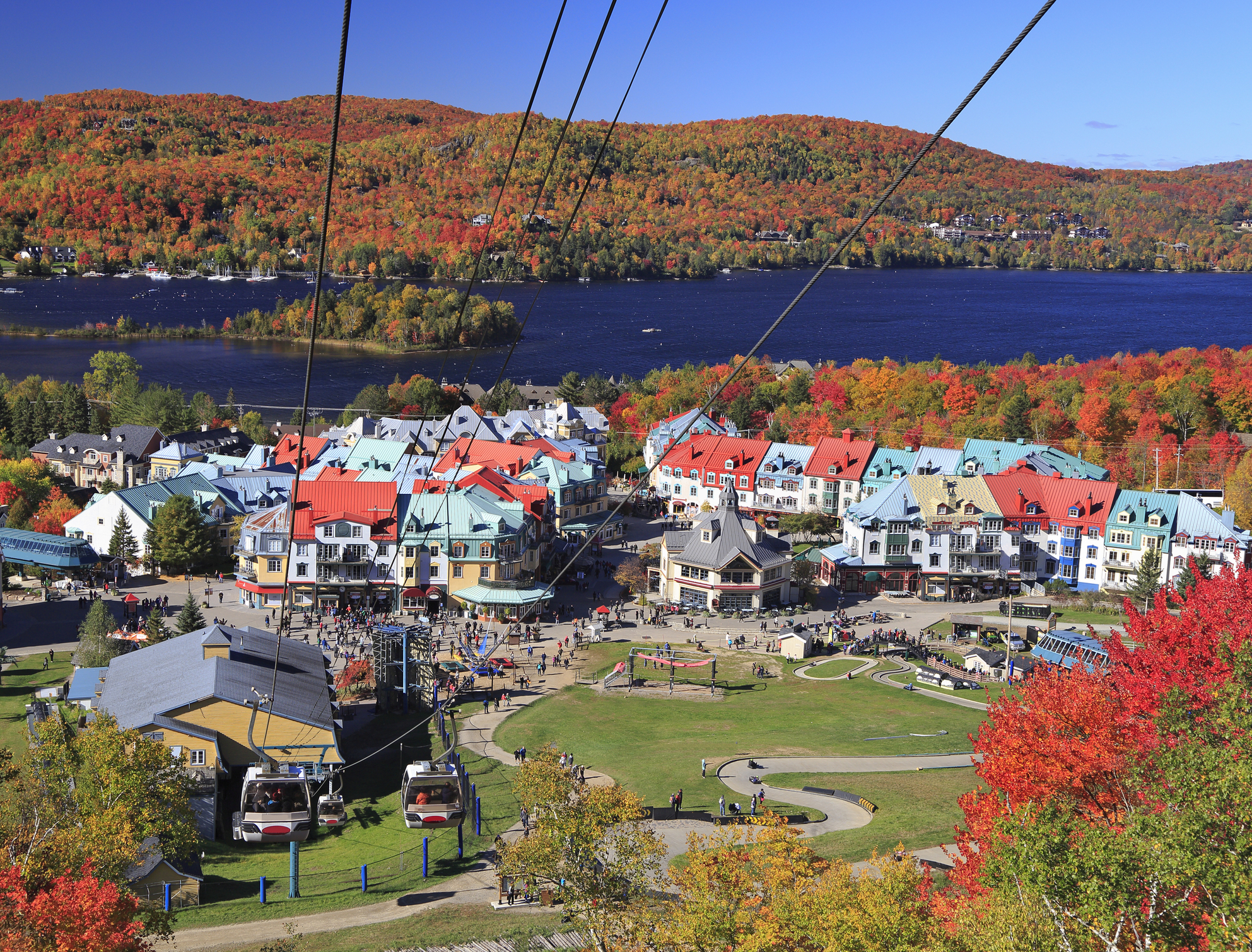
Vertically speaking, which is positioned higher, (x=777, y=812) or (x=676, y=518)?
(x=676, y=518)

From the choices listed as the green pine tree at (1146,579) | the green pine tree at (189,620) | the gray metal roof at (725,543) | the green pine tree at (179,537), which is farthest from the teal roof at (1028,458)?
the green pine tree at (189,620)

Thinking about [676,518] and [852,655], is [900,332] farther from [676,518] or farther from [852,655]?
[852,655]

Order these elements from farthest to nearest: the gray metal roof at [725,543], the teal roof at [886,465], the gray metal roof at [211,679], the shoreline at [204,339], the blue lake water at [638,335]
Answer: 1. the shoreline at [204,339]
2. the blue lake water at [638,335]
3. the teal roof at [886,465]
4. the gray metal roof at [725,543]
5. the gray metal roof at [211,679]

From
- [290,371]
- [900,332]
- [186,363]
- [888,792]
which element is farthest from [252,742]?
[900,332]

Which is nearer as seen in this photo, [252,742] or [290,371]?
[252,742]

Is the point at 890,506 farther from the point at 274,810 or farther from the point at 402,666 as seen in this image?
the point at 274,810

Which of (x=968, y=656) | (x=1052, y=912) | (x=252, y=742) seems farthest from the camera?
(x=968, y=656)

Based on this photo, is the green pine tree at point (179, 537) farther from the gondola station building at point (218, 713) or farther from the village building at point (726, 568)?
the village building at point (726, 568)
